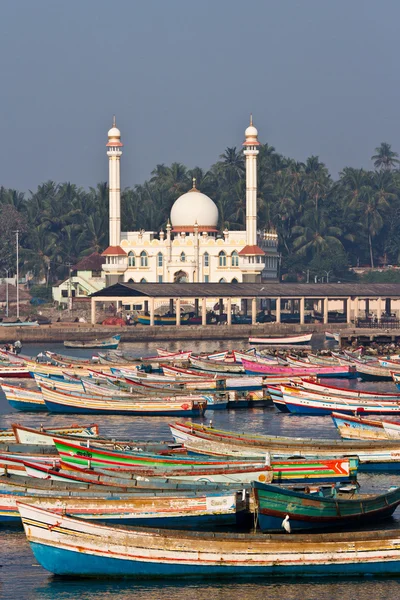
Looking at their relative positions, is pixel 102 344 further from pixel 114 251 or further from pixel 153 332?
pixel 114 251

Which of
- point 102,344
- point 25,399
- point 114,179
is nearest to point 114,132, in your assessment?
point 114,179

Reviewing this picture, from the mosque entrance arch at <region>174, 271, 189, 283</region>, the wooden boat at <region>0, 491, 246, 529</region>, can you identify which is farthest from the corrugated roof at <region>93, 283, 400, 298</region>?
the wooden boat at <region>0, 491, 246, 529</region>

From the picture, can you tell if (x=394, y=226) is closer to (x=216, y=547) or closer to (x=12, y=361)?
(x=12, y=361)

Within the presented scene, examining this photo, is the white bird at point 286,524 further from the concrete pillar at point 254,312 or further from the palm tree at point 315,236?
the palm tree at point 315,236

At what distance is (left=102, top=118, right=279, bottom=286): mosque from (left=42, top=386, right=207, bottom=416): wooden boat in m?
75.6

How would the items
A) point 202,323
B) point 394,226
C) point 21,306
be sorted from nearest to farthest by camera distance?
1. point 202,323
2. point 21,306
3. point 394,226

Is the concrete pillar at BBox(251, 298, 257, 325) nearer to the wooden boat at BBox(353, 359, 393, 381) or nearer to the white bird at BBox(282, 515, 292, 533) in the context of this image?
the wooden boat at BBox(353, 359, 393, 381)

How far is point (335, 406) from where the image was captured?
207 ft

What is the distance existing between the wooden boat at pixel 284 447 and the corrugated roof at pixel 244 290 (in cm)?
7630

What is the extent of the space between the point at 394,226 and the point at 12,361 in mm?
109283

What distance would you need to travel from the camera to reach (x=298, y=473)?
4175cm

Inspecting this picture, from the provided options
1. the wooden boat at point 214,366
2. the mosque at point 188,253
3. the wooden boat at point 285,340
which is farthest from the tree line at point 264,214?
the wooden boat at point 214,366

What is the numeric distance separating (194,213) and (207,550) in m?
115

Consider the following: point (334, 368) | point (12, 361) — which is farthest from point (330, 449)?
point (12, 361)
